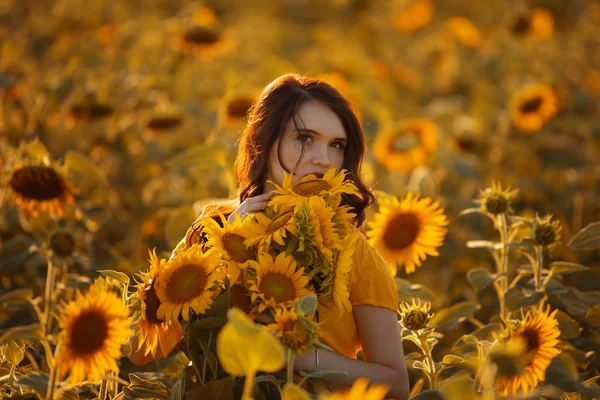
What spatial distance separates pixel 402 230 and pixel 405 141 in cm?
147

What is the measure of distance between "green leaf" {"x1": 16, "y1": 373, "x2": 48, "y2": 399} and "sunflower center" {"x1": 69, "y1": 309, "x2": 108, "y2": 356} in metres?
0.08

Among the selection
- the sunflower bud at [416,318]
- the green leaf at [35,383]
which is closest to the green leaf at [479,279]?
the sunflower bud at [416,318]

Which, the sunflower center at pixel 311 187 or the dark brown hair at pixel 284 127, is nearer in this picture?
the sunflower center at pixel 311 187

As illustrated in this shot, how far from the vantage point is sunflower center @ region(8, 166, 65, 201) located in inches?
79.0

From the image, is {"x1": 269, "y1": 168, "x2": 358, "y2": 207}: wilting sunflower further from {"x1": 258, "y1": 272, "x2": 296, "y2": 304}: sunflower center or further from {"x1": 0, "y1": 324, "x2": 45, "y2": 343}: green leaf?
{"x1": 0, "y1": 324, "x2": 45, "y2": 343}: green leaf

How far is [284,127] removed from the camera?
162cm

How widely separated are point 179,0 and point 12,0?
9.66 ft

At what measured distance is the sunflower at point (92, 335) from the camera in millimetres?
1220

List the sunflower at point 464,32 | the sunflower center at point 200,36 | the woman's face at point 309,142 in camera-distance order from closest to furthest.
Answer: the woman's face at point 309,142 < the sunflower center at point 200,36 < the sunflower at point 464,32

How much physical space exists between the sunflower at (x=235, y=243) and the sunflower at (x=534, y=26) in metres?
3.11

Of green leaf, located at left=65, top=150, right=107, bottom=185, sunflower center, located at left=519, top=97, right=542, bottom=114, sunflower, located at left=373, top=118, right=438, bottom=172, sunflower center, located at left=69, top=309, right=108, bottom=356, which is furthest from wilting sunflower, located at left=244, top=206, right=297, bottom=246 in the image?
sunflower center, located at left=519, top=97, right=542, bottom=114

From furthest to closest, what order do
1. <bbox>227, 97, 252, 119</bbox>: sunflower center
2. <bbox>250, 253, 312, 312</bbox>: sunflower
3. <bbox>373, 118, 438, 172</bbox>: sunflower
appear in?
<bbox>373, 118, 438, 172</bbox>: sunflower, <bbox>227, 97, 252, 119</bbox>: sunflower center, <bbox>250, 253, 312, 312</bbox>: sunflower

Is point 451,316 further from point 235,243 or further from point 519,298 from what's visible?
point 235,243

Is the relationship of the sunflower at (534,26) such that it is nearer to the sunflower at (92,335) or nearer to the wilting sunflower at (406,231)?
the wilting sunflower at (406,231)
